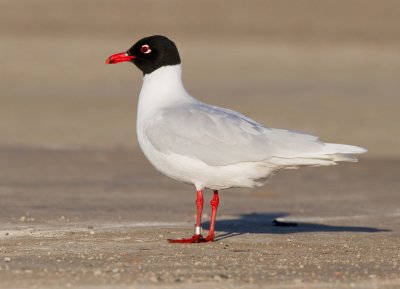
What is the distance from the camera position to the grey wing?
30.1 ft

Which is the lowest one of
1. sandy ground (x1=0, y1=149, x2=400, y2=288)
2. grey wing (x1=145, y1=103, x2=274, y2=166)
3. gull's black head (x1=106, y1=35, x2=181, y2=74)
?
sandy ground (x1=0, y1=149, x2=400, y2=288)

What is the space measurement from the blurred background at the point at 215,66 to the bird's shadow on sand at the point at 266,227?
7.25 metres

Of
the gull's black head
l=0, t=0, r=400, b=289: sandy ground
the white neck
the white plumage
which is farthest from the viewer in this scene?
the gull's black head

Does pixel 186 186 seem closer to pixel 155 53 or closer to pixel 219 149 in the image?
pixel 155 53

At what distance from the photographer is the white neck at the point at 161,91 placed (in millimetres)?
9773

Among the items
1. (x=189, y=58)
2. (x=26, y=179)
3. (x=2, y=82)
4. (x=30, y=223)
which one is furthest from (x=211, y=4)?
(x=30, y=223)

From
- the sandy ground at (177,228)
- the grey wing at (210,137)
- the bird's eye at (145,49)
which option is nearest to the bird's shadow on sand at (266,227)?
the sandy ground at (177,228)

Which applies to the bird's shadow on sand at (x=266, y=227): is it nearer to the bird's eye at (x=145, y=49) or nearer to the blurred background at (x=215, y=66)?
the bird's eye at (x=145, y=49)

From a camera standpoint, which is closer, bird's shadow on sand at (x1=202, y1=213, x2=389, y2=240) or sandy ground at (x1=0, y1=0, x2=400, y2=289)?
sandy ground at (x1=0, y1=0, x2=400, y2=289)

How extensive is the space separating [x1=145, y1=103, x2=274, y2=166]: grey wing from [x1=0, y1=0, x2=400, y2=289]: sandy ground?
2.40ft

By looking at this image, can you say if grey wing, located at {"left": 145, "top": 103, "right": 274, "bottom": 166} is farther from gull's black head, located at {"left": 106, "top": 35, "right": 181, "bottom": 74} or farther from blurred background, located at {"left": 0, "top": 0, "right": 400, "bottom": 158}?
blurred background, located at {"left": 0, "top": 0, "right": 400, "bottom": 158}

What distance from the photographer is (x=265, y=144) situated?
362 inches

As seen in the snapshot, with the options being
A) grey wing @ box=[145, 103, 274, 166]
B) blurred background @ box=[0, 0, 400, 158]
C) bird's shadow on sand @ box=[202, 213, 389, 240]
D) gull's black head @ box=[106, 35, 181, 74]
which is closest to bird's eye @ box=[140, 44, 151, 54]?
gull's black head @ box=[106, 35, 181, 74]

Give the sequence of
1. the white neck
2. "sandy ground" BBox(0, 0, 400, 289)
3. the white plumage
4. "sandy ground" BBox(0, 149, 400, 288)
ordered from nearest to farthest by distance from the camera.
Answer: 1. "sandy ground" BBox(0, 149, 400, 288)
2. "sandy ground" BBox(0, 0, 400, 289)
3. the white plumage
4. the white neck
